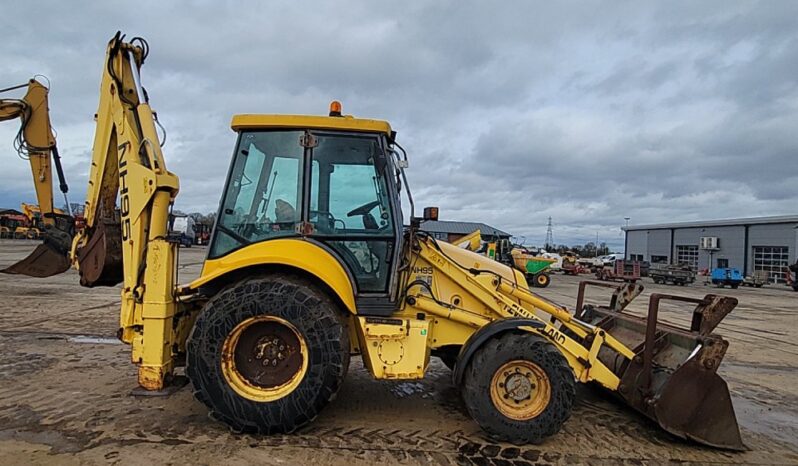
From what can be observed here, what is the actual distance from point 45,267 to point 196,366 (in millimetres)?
2679

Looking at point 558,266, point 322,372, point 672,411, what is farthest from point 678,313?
point 558,266

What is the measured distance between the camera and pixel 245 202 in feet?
14.1

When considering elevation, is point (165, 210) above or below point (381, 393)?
above

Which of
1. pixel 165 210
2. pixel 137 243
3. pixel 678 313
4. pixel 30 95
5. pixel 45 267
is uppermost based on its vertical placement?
pixel 30 95

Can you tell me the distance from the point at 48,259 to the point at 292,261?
3.14m

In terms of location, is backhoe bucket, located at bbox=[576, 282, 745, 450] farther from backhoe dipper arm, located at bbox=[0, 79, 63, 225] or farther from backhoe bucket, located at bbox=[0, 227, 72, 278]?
backhoe dipper arm, located at bbox=[0, 79, 63, 225]

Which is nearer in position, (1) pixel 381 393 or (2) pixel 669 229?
(1) pixel 381 393

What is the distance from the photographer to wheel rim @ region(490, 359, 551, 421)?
160 inches

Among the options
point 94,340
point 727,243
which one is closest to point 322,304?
point 94,340

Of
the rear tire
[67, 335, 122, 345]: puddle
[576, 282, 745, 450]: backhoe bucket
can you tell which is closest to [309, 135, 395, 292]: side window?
the rear tire

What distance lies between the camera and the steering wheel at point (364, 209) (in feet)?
14.2

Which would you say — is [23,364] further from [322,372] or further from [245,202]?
[322,372]

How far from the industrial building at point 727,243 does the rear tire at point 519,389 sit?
152 feet

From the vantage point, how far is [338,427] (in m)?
4.27
